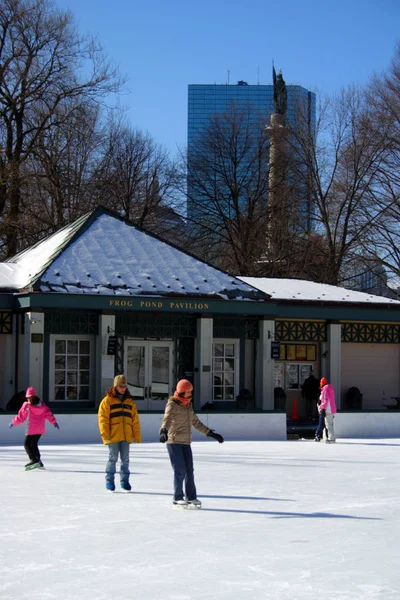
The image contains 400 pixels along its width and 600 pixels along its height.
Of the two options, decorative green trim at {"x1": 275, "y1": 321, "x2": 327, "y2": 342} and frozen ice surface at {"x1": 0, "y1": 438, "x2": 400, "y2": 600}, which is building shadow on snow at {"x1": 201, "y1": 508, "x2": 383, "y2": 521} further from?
decorative green trim at {"x1": 275, "y1": 321, "x2": 327, "y2": 342}

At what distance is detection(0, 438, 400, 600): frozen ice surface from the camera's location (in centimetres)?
728

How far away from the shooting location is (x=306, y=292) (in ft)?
105

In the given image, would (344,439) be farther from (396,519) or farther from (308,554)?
(308,554)

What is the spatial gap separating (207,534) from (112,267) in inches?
723

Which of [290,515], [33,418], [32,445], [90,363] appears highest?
[90,363]

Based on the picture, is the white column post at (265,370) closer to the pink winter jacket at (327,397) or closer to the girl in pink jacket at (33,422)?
the pink winter jacket at (327,397)

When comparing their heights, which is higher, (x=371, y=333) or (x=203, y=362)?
(x=371, y=333)

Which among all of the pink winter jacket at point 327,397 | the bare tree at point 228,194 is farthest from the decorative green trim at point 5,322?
the bare tree at point 228,194

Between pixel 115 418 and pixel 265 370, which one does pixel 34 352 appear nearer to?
pixel 265 370

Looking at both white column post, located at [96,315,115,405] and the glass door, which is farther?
the glass door

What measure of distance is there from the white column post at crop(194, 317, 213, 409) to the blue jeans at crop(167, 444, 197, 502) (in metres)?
15.8

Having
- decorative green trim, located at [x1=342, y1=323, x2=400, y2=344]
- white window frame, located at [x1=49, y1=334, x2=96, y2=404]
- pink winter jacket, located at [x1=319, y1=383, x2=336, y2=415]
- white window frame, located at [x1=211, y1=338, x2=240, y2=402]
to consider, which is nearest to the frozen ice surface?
pink winter jacket, located at [x1=319, y1=383, x2=336, y2=415]

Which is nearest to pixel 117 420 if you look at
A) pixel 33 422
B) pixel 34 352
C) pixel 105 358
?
pixel 33 422

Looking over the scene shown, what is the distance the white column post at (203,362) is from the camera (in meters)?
27.4
